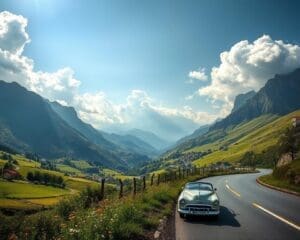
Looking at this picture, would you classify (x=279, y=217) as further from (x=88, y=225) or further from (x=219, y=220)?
(x=88, y=225)

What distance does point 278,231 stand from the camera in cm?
1426

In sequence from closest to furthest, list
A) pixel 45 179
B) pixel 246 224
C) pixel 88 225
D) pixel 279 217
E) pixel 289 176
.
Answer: pixel 88 225, pixel 246 224, pixel 279 217, pixel 289 176, pixel 45 179

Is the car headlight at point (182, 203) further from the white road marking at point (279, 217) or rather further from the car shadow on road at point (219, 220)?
the white road marking at point (279, 217)

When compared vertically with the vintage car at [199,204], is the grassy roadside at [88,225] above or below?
below

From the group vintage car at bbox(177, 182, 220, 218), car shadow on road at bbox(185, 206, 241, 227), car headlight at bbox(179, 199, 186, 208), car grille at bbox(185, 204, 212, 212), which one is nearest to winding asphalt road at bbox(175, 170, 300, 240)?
car shadow on road at bbox(185, 206, 241, 227)

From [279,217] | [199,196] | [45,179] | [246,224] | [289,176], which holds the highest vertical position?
[45,179]

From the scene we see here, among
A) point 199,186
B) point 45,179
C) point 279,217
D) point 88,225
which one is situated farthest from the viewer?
point 45,179

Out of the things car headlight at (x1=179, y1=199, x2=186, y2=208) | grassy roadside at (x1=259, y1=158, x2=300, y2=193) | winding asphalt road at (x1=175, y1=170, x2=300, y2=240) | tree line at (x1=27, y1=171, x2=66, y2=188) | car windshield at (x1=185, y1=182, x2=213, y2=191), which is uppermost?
tree line at (x1=27, y1=171, x2=66, y2=188)

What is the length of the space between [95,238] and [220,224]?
7.58 meters

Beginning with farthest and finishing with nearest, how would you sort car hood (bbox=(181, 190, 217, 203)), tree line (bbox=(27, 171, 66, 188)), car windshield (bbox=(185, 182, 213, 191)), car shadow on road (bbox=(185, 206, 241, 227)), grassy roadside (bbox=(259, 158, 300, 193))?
tree line (bbox=(27, 171, 66, 188)) < grassy roadside (bbox=(259, 158, 300, 193)) < car windshield (bbox=(185, 182, 213, 191)) < car hood (bbox=(181, 190, 217, 203)) < car shadow on road (bbox=(185, 206, 241, 227))

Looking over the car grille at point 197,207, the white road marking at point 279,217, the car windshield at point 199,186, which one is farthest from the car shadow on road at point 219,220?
the white road marking at point 279,217

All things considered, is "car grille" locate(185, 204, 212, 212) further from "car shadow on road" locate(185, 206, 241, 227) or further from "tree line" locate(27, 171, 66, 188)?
"tree line" locate(27, 171, 66, 188)

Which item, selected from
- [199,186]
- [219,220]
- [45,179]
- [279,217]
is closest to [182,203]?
[219,220]

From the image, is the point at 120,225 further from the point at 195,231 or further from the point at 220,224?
the point at 220,224
